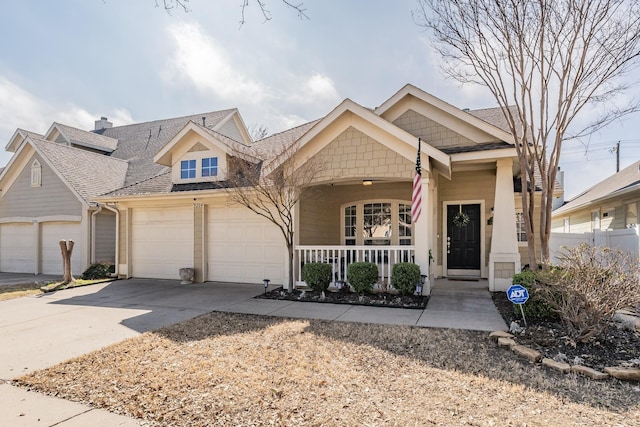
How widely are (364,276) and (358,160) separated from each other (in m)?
2.73

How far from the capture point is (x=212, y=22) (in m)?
4.37

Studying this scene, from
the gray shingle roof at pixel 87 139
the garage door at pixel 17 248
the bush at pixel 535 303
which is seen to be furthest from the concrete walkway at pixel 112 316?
the gray shingle roof at pixel 87 139

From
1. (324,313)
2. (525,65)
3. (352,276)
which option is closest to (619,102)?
(525,65)

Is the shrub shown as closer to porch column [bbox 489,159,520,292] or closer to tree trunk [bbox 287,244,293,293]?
porch column [bbox 489,159,520,292]

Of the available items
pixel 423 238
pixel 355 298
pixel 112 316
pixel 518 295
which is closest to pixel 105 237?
pixel 112 316

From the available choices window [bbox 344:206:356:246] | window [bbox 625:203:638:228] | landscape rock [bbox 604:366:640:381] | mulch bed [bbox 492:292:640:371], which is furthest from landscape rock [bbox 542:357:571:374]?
window [bbox 625:203:638:228]

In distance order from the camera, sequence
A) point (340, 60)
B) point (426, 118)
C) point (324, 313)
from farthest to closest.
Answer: point (426, 118)
point (340, 60)
point (324, 313)

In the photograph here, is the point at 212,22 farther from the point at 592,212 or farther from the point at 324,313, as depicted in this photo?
the point at 592,212

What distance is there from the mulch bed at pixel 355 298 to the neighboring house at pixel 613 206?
18.1ft

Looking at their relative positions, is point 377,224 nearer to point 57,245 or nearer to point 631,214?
point 631,214

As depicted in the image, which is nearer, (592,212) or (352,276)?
(352,276)

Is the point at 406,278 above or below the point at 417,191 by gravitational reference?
below

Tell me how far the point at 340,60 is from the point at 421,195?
12.8 ft

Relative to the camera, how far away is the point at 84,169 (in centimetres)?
1448
